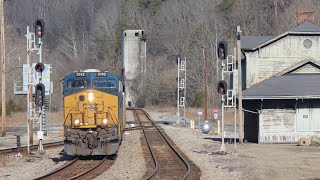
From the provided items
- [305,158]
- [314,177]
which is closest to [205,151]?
[305,158]

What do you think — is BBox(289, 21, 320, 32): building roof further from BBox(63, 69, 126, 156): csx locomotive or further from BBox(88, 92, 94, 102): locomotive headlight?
BBox(88, 92, 94, 102): locomotive headlight

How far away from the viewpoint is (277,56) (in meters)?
37.1

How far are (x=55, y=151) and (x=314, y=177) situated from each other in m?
A: 14.5

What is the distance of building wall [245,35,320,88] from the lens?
3684 cm

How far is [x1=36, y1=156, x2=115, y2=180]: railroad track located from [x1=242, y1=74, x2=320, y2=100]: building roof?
1108 cm

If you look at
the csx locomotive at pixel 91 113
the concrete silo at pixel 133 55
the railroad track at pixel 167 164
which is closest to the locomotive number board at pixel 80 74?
the csx locomotive at pixel 91 113

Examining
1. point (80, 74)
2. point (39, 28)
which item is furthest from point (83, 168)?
point (39, 28)

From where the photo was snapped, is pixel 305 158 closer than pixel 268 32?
Yes

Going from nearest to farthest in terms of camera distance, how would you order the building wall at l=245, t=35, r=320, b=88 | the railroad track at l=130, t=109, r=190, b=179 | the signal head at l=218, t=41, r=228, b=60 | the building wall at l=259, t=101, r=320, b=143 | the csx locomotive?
the railroad track at l=130, t=109, r=190, b=179
the csx locomotive
the signal head at l=218, t=41, r=228, b=60
the building wall at l=259, t=101, r=320, b=143
the building wall at l=245, t=35, r=320, b=88

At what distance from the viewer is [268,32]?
3907 inches

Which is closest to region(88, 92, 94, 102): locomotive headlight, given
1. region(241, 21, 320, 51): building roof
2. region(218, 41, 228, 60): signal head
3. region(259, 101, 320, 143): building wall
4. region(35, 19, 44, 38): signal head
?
region(35, 19, 44, 38): signal head

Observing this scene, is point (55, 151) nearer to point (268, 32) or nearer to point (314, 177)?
point (314, 177)

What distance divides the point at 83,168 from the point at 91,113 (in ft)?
9.48

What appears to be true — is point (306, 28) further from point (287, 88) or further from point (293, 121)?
point (293, 121)
